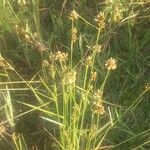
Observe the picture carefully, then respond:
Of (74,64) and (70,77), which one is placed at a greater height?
(70,77)

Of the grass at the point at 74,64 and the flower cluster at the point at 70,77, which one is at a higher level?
the flower cluster at the point at 70,77

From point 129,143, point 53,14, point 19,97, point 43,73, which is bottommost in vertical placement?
point 129,143

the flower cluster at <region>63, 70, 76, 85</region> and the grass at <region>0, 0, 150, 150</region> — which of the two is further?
the grass at <region>0, 0, 150, 150</region>

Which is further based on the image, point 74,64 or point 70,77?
point 74,64

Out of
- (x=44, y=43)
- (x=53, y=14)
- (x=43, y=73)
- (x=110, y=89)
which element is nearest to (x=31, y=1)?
(x=53, y=14)

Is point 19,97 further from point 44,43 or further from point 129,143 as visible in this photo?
point 129,143

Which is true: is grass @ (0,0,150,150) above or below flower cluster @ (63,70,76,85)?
below

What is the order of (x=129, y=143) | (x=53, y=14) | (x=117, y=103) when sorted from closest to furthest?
(x=129, y=143)
(x=117, y=103)
(x=53, y=14)

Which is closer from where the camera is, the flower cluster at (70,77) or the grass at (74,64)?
the flower cluster at (70,77)
